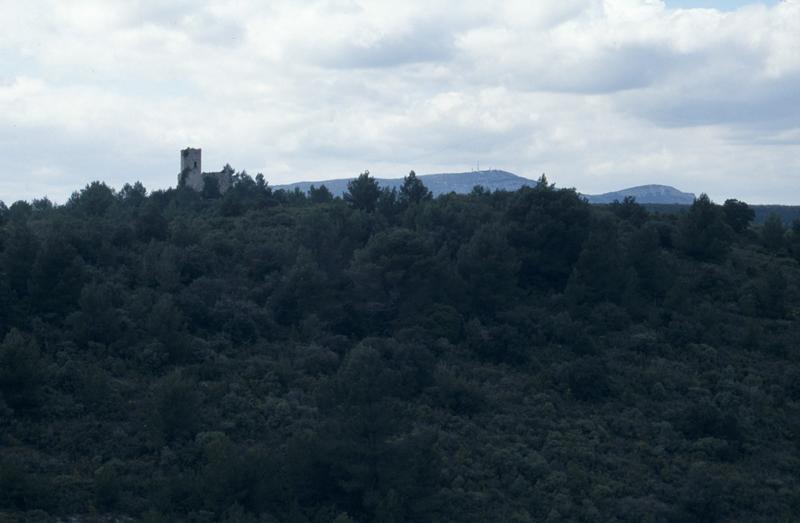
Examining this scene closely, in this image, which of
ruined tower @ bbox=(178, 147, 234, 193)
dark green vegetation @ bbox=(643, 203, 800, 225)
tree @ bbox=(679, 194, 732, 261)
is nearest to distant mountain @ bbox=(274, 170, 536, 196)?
dark green vegetation @ bbox=(643, 203, 800, 225)

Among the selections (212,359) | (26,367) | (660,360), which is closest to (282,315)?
(212,359)

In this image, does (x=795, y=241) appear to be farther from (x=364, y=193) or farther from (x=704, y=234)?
(x=364, y=193)

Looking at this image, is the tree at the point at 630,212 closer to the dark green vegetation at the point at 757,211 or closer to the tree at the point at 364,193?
the dark green vegetation at the point at 757,211

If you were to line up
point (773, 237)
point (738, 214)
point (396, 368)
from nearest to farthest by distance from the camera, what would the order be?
point (396, 368) → point (773, 237) → point (738, 214)

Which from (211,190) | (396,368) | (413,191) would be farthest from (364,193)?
(396,368)

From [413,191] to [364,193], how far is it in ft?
8.38

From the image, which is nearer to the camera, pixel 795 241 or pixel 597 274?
pixel 597 274

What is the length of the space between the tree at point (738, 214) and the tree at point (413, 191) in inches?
630

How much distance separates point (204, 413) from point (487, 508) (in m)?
6.81

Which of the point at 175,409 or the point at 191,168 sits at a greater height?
the point at 191,168

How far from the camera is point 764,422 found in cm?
2584

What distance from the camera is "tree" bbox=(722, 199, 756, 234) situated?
48.1 meters

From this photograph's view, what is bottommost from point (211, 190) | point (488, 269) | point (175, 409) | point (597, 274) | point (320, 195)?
point (175, 409)

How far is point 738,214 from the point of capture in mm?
48438
